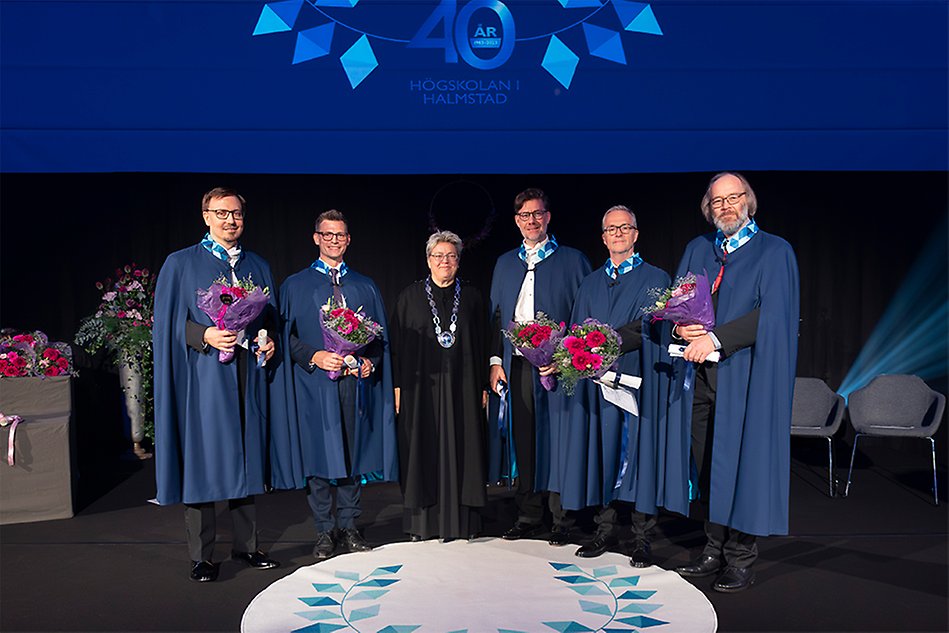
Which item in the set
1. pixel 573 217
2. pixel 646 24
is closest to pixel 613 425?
pixel 646 24

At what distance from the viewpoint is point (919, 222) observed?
757 centimetres

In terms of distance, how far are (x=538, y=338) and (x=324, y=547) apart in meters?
1.62

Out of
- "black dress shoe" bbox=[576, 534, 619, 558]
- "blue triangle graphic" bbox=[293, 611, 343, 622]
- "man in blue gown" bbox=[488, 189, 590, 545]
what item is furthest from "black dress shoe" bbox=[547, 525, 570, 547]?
"blue triangle graphic" bbox=[293, 611, 343, 622]

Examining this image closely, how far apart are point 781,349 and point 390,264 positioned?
4.38 m

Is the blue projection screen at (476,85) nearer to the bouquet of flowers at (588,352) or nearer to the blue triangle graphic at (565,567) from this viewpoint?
the bouquet of flowers at (588,352)

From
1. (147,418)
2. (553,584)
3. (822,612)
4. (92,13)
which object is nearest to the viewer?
(822,612)

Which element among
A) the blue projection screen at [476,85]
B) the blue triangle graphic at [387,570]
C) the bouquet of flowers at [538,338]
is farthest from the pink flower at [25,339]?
the bouquet of flowers at [538,338]

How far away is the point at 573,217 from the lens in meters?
7.57

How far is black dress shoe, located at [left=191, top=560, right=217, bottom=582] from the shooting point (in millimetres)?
4133

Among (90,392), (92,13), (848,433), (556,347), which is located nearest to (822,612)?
(556,347)

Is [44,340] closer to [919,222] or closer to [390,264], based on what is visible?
[390,264]

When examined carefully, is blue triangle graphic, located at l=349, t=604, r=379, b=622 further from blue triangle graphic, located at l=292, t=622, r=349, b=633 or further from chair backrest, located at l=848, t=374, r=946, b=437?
chair backrest, located at l=848, t=374, r=946, b=437

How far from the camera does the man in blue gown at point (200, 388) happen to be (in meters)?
4.10

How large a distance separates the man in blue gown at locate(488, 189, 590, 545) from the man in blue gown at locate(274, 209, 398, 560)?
642mm
